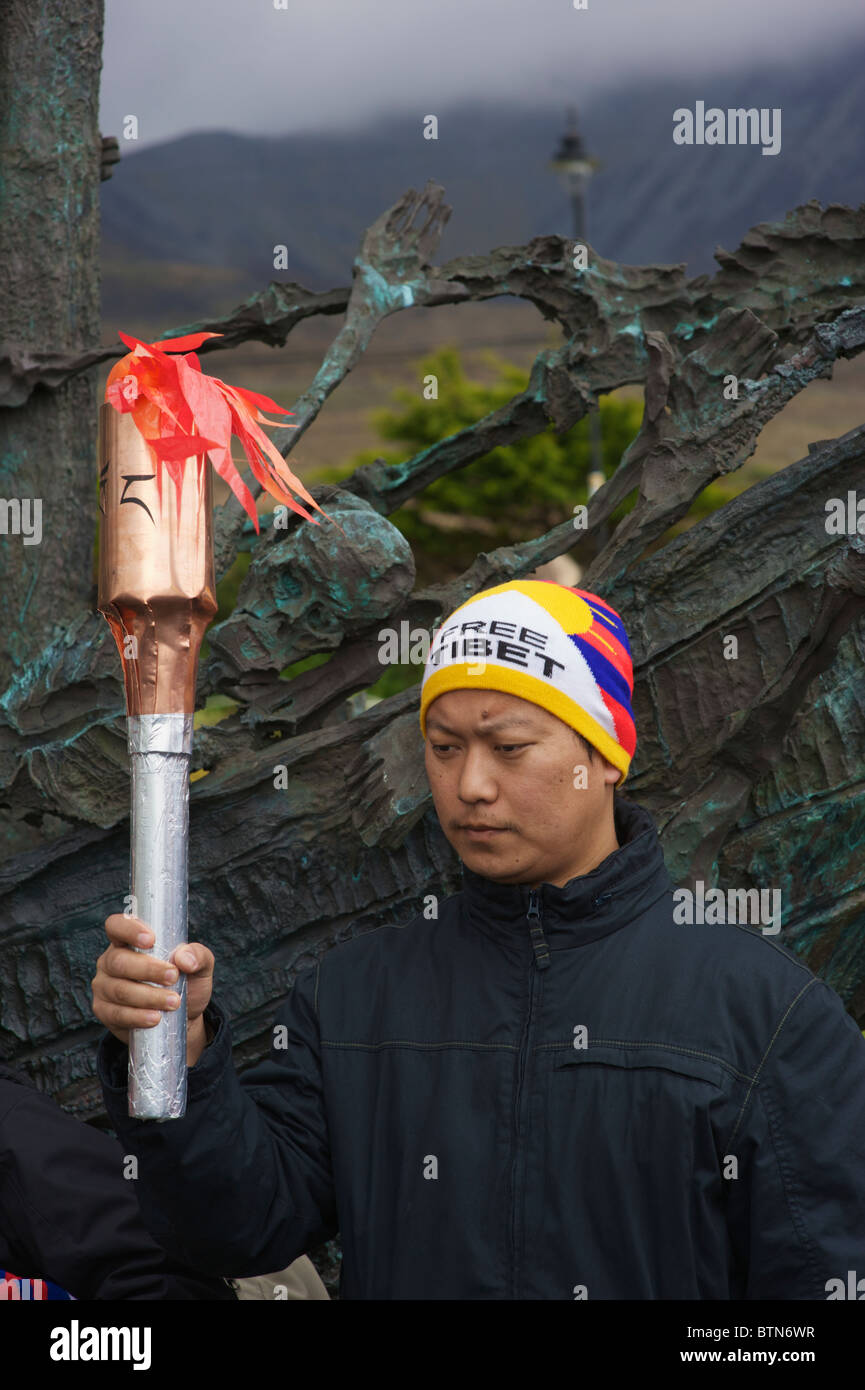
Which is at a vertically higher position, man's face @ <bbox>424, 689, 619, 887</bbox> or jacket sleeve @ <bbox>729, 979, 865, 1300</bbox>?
man's face @ <bbox>424, 689, 619, 887</bbox>

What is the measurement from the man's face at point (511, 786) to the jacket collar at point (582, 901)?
0.04 metres

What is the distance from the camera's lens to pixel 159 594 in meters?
1.67

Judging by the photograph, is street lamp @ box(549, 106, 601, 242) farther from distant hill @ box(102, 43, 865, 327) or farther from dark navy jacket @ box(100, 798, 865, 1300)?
distant hill @ box(102, 43, 865, 327)

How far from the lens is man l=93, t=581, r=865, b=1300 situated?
1.78 metres

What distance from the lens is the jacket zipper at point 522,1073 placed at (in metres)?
1.83

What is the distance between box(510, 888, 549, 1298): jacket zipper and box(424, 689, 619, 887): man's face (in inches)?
2.6

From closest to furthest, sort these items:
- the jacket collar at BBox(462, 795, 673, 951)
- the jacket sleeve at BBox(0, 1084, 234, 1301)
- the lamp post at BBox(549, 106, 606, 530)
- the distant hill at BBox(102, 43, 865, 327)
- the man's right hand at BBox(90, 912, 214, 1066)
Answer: the man's right hand at BBox(90, 912, 214, 1066)
the jacket collar at BBox(462, 795, 673, 951)
the jacket sleeve at BBox(0, 1084, 234, 1301)
the lamp post at BBox(549, 106, 606, 530)
the distant hill at BBox(102, 43, 865, 327)

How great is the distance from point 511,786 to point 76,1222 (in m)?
1.12

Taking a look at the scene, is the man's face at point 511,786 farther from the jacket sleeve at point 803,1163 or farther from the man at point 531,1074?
the jacket sleeve at point 803,1163

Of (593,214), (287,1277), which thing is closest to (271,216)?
(593,214)

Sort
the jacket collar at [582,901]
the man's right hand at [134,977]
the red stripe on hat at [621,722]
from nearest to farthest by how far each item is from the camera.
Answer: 1. the man's right hand at [134,977]
2. the jacket collar at [582,901]
3. the red stripe on hat at [621,722]

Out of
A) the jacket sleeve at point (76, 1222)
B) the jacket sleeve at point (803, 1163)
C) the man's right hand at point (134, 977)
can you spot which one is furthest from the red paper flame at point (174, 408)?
the jacket sleeve at point (76, 1222)

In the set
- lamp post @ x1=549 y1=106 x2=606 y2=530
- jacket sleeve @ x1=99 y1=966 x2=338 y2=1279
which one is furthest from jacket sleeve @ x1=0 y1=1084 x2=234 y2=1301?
lamp post @ x1=549 y1=106 x2=606 y2=530

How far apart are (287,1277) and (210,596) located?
4.72 ft
